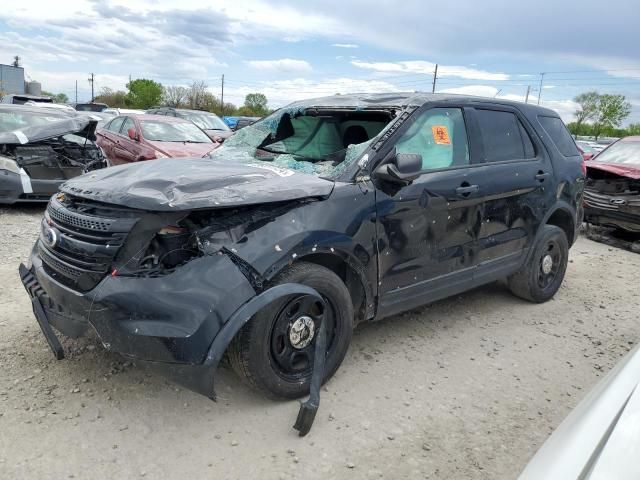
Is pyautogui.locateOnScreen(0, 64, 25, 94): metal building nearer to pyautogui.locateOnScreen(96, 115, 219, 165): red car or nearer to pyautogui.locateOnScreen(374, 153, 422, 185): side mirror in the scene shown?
pyautogui.locateOnScreen(96, 115, 219, 165): red car

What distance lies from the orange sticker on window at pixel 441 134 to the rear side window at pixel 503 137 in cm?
44

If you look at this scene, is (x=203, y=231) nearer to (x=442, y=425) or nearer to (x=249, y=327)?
(x=249, y=327)

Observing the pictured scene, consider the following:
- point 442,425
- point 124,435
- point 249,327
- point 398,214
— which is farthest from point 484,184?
point 124,435

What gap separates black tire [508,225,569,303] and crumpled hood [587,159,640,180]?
3.37m

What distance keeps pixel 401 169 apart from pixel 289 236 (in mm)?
855

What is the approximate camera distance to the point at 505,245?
4.36 metres

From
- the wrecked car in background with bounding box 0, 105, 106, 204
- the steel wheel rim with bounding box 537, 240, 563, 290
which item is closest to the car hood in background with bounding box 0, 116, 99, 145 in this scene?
the wrecked car in background with bounding box 0, 105, 106, 204

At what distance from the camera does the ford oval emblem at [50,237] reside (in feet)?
9.73

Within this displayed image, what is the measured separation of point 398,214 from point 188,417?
1722 mm

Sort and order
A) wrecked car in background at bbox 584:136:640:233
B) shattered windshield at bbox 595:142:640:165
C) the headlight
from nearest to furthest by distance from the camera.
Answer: the headlight < wrecked car in background at bbox 584:136:640:233 < shattered windshield at bbox 595:142:640:165

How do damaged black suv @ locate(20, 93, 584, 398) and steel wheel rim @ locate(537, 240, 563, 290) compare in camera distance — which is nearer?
damaged black suv @ locate(20, 93, 584, 398)

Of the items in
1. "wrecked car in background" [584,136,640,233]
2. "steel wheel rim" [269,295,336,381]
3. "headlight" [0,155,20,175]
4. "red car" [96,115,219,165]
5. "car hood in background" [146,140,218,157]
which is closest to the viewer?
"steel wheel rim" [269,295,336,381]

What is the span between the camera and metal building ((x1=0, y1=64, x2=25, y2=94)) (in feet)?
163

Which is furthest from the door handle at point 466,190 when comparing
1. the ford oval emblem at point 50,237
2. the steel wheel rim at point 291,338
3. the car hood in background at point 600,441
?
the ford oval emblem at point 50,237
